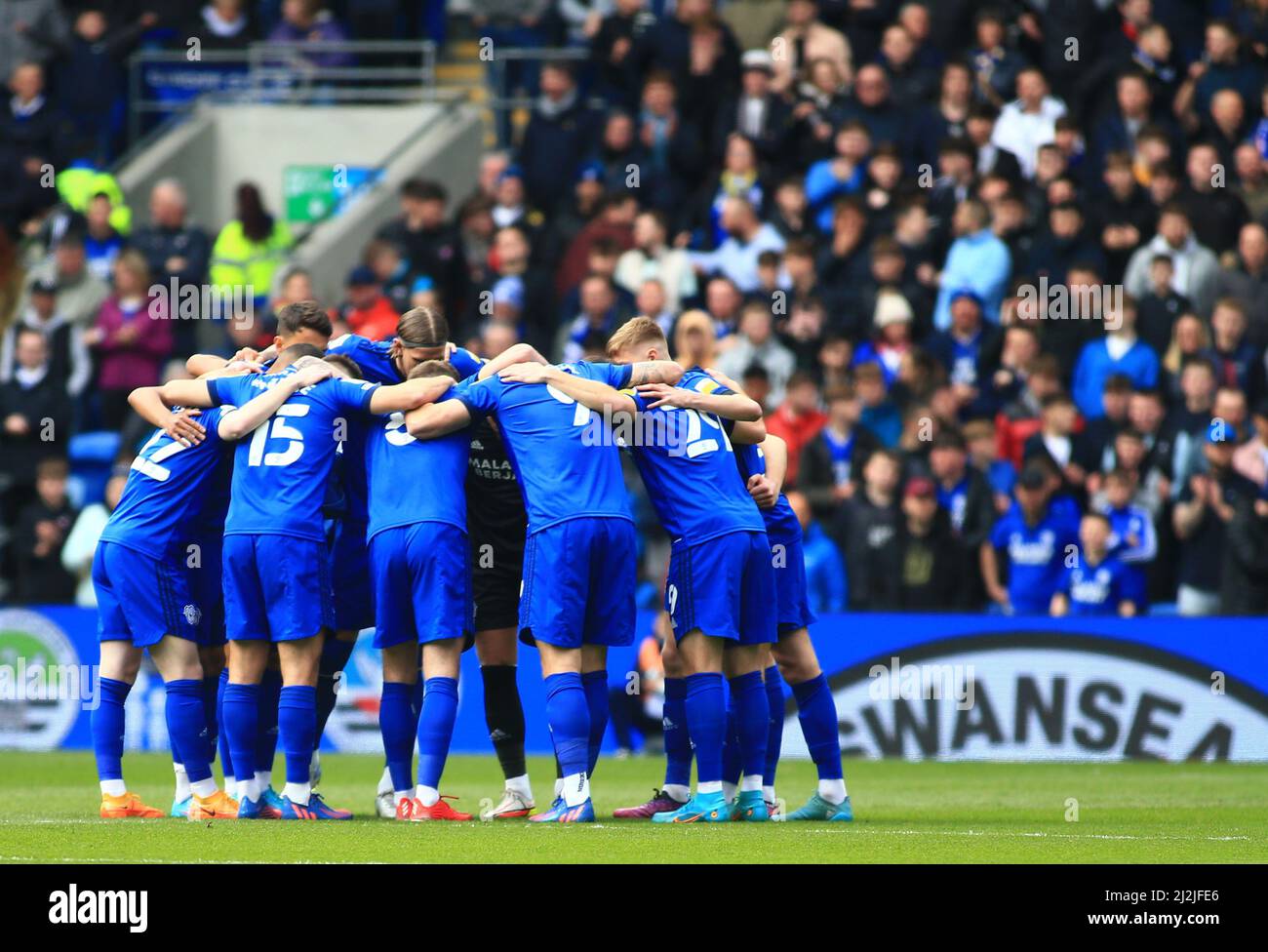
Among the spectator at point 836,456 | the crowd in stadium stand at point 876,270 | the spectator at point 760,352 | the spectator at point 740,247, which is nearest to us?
the crowd in stadium stand at point 876,270

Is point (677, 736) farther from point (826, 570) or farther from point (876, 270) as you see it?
point (876, 270)

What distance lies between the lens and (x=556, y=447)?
10875mm

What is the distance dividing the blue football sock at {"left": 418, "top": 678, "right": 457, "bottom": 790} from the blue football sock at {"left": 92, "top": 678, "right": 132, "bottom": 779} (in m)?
1.77

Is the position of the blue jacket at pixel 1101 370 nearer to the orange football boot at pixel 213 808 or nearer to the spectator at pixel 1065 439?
the spectator at pixel 1065 439

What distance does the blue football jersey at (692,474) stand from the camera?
36.1 feet

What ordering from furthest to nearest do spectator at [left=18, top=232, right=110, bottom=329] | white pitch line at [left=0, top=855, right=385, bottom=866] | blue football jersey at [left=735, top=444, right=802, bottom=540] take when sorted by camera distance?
spectator at [left=18, top=232, right=110, bottom=329], blue football jersey at [left=735, top=444, right=802, bottom=540], white pitch line at [left=0, top=855, right=385, bottom=866]

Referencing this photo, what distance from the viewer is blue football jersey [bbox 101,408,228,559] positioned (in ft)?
36.9

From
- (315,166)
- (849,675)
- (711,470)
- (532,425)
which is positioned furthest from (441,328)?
(315,166)

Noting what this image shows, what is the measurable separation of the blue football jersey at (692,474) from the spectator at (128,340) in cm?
989

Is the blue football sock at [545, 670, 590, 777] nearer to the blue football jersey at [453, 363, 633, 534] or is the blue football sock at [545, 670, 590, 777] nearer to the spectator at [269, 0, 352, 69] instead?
the blue football jersey at [453, 363, 633, 534]

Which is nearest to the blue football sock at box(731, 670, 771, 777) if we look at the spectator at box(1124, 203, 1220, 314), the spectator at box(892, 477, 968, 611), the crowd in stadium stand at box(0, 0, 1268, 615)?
the crowd in stadium stand at box(0, 0, 1268, 615)

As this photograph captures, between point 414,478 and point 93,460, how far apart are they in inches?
383

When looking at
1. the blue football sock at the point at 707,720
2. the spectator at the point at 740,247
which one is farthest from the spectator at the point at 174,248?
the blue football sock at the point at 707,720

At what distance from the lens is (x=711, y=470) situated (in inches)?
438
